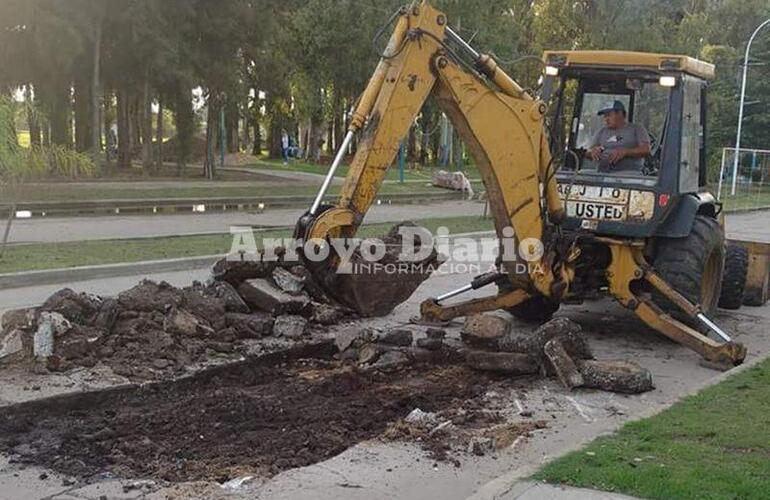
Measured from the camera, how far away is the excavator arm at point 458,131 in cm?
776

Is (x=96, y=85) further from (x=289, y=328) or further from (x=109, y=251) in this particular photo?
(x=289, y=328)

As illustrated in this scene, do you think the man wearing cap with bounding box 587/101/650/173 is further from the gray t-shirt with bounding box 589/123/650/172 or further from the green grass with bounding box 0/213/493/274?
the green grass with bounding box 0/213/493/274

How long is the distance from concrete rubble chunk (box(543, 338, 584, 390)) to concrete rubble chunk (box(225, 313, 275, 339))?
9.44 feet

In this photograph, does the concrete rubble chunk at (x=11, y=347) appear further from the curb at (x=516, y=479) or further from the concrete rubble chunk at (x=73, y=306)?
the curb at (x=516, y=479)

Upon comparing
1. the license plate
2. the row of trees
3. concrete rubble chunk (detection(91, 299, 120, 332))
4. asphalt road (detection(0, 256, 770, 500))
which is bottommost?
asphalt road (detection(0, 256, 770, 500))

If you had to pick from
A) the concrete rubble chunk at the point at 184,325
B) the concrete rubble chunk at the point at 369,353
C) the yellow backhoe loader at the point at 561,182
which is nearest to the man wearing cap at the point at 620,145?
the yellow backhoe loader at the point at 561,182

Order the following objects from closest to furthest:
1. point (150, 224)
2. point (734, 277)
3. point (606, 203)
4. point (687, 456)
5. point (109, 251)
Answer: point (687, 456) < point (606, 203) < point (734, 277) < point (109, 251) < point (150, 224)

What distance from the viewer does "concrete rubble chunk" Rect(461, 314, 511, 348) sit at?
895cm

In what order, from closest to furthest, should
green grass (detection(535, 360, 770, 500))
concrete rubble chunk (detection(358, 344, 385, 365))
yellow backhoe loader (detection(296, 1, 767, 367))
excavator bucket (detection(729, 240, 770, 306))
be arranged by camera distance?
green grass (detection(535, 360, 770, 500)) → yellow backhoe loader (detection(296, 1, 767, 367)) → concrete rubble chunk (detection(358, 344, 385, 365)) → excavator bucket (detection(729, 240, 770, 306))

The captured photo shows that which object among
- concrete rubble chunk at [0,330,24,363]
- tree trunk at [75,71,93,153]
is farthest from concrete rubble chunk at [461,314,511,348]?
tree trunk at [75,71,93,153]

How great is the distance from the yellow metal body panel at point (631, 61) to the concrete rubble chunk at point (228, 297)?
4.23 m

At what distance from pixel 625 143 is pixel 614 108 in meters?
0.42

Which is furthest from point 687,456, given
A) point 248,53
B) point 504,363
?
point 248,53

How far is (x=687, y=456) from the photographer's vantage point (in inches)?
230
